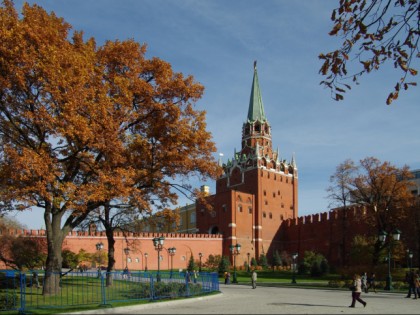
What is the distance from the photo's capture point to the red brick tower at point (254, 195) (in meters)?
67.2

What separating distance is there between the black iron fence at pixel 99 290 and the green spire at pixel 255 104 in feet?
198

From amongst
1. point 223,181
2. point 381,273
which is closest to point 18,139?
point 381,273

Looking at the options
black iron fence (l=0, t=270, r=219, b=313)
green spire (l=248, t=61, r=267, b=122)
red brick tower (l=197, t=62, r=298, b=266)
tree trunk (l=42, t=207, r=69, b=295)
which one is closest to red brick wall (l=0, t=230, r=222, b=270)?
red brick tower (l=197, t=62, r=298, b=266)

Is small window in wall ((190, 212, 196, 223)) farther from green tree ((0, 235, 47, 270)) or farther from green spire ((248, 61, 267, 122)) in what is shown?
green tree ((0, 235, 47, 270))

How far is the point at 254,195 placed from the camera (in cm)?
7056

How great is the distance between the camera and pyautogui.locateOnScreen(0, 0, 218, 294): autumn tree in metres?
16.3

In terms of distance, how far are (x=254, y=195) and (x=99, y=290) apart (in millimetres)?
55445

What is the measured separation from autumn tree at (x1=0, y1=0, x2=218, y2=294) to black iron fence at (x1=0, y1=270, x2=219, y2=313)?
0.96 m

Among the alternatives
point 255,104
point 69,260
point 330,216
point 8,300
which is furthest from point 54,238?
point 255,104

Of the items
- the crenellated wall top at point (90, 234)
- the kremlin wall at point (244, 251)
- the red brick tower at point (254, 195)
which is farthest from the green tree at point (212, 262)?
the red brick tower at point (254, 195)

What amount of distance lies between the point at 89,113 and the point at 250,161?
58180mm

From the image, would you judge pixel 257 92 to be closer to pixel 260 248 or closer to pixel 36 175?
pixel 260 248

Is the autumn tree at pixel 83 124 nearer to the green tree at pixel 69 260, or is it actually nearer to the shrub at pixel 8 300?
the shrub at pixel 8 300

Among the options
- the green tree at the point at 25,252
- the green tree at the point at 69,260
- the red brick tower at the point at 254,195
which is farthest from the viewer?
the red brick tower at the point at 254,195
